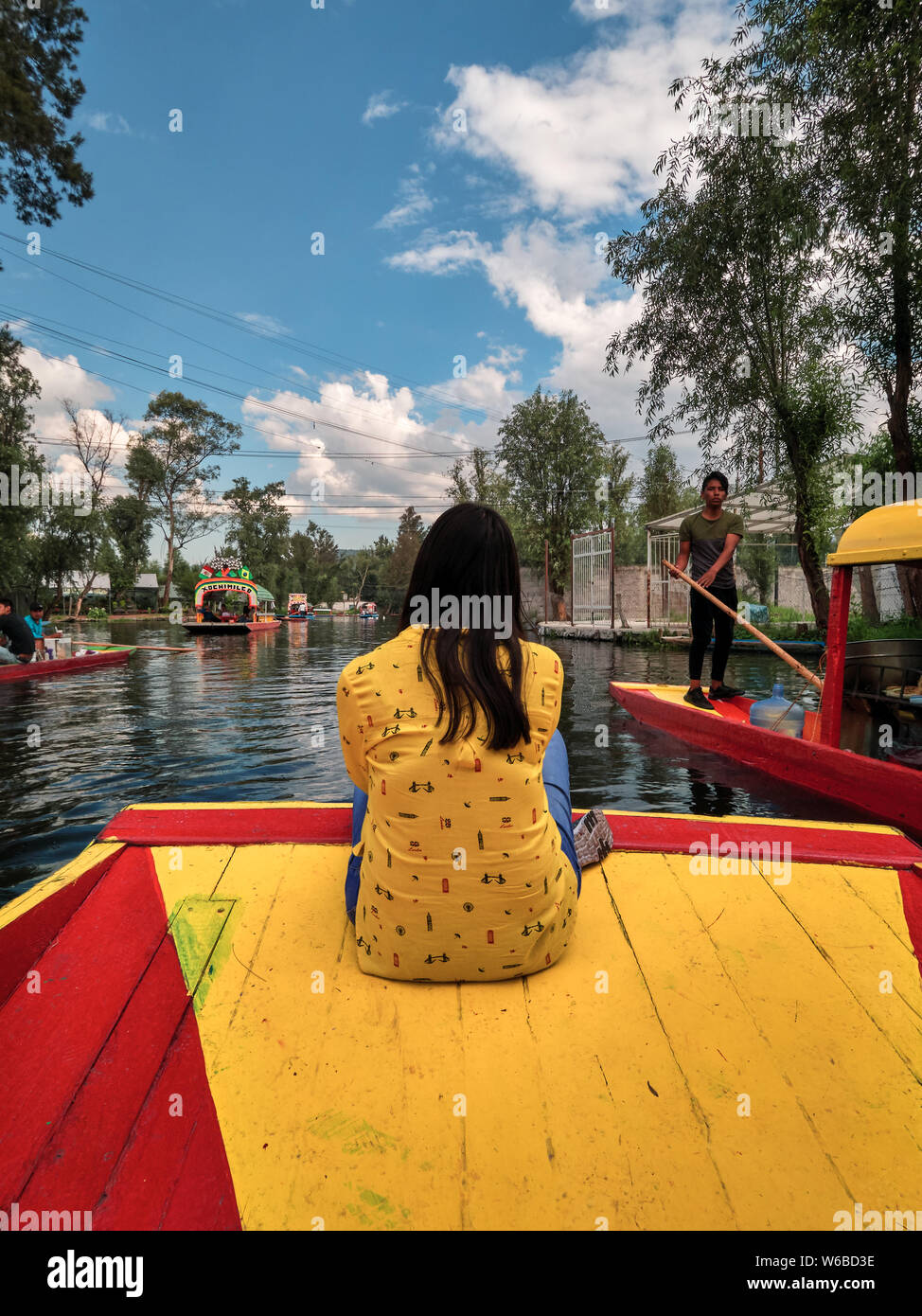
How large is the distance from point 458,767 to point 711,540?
6045mm

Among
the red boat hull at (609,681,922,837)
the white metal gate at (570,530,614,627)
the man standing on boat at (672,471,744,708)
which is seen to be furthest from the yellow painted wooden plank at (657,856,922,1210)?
the white metal gate at (570,530,614,627)

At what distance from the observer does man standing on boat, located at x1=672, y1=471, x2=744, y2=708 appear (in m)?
6.79

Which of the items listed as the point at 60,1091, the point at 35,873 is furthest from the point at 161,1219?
the point at 35,873

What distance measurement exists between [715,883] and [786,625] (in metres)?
17.4

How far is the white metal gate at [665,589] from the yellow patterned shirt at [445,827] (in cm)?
1796

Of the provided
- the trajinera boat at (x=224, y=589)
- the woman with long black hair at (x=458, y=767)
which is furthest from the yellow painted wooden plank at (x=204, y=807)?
the trajinera boat at (x=224, y=589)

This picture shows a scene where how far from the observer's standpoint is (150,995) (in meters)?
1.78

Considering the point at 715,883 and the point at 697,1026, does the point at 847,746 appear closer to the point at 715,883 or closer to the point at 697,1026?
the point at 715,883

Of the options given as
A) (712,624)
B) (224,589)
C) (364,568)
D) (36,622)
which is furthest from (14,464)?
(364,568)

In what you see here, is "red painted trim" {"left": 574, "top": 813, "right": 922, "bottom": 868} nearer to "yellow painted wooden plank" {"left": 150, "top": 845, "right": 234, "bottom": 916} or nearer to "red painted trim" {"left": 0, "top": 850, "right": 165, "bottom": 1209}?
"yellow painted wooden plank" {"left": 150, "top": 845, "right": 234, "bottom": 916}

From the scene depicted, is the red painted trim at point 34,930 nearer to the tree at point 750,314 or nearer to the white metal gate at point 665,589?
the tree at point 750,314

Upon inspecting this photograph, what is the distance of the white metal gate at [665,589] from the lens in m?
20.3

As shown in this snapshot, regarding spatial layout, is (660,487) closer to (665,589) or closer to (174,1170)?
(665,589)

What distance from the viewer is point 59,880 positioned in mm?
→ 2186
